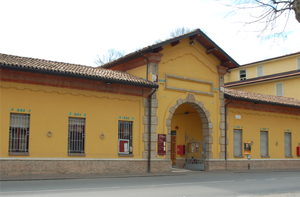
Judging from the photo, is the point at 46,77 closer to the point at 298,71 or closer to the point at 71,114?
the point at 71,114

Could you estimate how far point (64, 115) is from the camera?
1568 centimetres

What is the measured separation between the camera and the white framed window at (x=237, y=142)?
72.8 feet

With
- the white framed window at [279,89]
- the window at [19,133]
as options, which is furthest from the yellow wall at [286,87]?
the window at [19,133]

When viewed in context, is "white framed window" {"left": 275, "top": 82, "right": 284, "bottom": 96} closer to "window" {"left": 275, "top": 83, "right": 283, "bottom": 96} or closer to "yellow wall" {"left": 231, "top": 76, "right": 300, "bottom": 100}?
"window" {"left": 275, "top": 83, "right": 283, "bottom": 96}

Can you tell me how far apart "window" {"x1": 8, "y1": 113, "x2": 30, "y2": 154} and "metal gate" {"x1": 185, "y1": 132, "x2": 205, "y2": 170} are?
10.3m

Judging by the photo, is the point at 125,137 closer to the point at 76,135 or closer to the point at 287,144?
the point at 76,135

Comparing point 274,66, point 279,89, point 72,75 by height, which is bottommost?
point 72,75

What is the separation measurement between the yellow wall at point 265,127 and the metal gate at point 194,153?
1.90 metres

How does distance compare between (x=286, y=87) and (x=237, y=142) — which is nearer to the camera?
(x=237, y=142)

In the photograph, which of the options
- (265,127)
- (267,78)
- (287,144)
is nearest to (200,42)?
(265,127)

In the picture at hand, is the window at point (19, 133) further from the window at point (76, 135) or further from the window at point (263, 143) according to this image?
the window at point (263, 143)

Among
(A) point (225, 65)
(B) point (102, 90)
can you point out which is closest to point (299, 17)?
(B) point (102, 90)

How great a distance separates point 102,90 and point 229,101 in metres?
8.74

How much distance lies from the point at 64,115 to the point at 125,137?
3.43m
